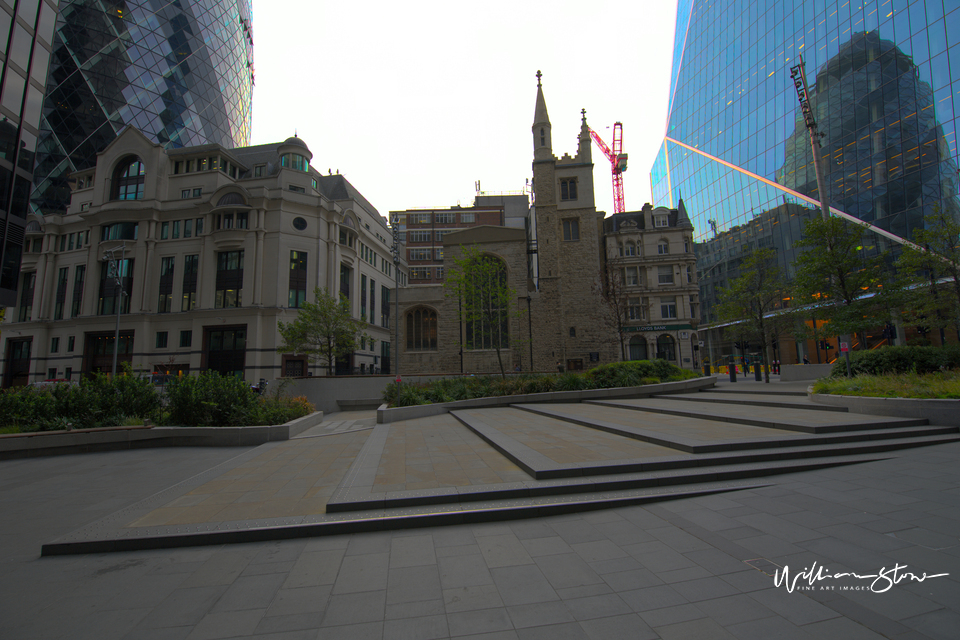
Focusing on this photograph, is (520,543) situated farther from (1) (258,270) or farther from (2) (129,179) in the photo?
(2) (129,179)

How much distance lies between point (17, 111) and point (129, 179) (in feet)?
123

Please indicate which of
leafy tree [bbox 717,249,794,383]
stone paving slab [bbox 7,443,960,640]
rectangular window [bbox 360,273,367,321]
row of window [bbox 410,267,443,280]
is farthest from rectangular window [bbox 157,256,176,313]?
leafy tree [bbox 717,249,794,383]

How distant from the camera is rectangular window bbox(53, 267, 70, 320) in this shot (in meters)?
43.7

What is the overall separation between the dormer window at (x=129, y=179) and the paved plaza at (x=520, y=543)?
48307 mm

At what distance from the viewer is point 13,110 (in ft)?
47.9

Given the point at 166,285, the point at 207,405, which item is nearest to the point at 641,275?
the point at 207,405

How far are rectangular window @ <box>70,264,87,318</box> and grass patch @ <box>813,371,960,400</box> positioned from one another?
2393 inches

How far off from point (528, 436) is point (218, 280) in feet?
133

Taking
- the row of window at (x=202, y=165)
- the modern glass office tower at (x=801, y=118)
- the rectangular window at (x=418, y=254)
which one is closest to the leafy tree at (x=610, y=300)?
the modern glass office tower at (x=801, y=118)

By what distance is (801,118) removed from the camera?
37750 mm

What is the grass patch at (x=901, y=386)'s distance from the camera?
9.38 metres

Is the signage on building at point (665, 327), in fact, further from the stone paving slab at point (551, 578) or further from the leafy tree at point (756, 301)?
the stone paving slab at point (551, 578)

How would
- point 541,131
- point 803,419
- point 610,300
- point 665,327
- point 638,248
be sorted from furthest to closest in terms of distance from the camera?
point 638,248 < point 665,327 < point 541,131 < point 610,300 < point 803,419

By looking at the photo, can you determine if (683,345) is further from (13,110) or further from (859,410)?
(13,110)
